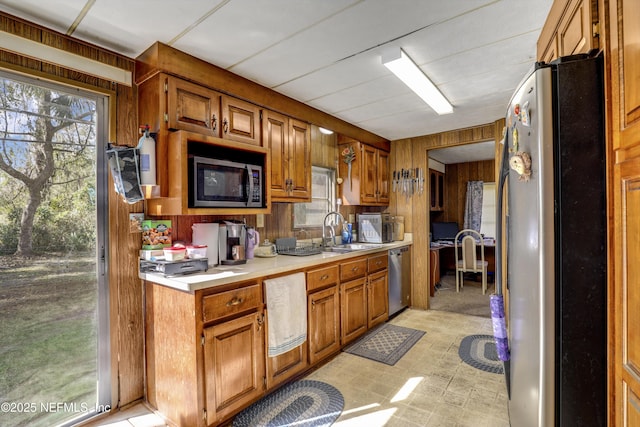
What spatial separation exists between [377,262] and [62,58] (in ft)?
9.81

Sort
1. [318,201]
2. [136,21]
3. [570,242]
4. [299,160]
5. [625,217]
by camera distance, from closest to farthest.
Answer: [625,217] < [570,242] < [136,21] < [299,160] < [318,201]

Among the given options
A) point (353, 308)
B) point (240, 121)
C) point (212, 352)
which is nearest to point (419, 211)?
point (353, 308)

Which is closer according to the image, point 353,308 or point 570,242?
point 570,242

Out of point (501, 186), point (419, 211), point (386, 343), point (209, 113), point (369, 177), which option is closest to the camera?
point (501, 186)

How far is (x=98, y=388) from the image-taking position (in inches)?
77.7

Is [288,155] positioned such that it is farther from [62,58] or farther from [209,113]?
[62,58]

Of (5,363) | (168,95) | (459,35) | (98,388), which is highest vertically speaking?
(459,35)

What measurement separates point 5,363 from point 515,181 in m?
2.65

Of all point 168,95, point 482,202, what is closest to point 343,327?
point 168,95

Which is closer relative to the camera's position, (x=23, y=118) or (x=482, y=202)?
(x=23, y=118)

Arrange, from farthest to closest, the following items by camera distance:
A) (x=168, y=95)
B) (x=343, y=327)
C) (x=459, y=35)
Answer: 1. (x=343, y=327)
2. (x=168, y=95)
3. (x=459, y=35)

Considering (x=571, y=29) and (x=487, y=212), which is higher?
(x=571, y=29)

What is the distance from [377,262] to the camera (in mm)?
3383

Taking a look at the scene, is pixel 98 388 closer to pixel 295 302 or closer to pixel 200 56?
pixel 295 302
